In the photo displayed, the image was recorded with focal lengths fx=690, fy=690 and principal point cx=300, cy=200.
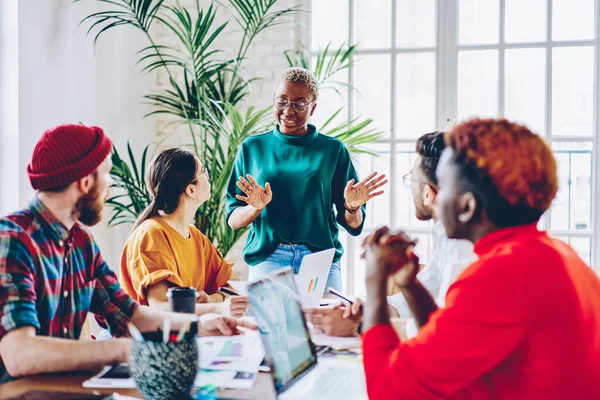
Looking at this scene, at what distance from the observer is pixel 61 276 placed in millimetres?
1674

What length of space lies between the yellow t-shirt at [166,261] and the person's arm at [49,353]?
673 mm

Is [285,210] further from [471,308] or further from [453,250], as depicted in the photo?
[471,308]

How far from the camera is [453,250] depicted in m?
1.75

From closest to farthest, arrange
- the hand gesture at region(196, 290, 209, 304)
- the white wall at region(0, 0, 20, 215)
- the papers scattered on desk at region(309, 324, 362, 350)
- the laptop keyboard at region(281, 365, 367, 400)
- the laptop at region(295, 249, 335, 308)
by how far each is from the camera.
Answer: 1. the laptop keyboard at region(281, 365, 367, 400)
2. the papers scattered on desk at region(309, 324, 362, 350)
3. the laptop at region(295, 249, 335, 308)
4. the hand gesture at region(196, 290, 209, 304)
5. the white wall at region(0, 0, 20, 215)

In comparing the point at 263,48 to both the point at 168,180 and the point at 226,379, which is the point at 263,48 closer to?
the point at 168,180

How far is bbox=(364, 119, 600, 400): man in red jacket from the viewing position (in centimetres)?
109

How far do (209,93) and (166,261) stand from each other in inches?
75.6

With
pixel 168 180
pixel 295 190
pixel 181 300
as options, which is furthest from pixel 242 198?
pixel 181 300

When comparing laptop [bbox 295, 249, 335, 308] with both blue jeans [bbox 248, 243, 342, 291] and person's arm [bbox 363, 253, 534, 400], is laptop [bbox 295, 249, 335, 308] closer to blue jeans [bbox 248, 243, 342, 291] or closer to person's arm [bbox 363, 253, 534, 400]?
blue jeans [bbox 248, 243, 342, 291]

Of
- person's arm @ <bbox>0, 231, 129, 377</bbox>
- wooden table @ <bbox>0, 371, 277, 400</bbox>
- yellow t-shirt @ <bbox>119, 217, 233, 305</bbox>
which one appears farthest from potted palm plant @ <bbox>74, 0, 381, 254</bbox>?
wooden table @ <bbox>0, 371, 277, 400</bbox>

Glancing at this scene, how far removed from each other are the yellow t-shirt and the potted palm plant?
1125 millimetres

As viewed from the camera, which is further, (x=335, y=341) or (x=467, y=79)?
(x=467, y=79)

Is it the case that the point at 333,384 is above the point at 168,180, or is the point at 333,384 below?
below

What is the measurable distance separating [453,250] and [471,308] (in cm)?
68
